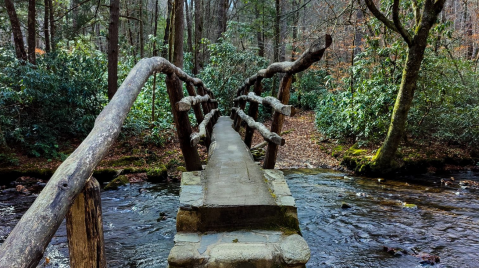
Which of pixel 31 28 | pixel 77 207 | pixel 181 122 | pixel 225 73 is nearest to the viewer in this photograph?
pixel 77 207

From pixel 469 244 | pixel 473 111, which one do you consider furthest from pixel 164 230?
pixel 473 111

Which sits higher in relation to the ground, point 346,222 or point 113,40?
point 113,40

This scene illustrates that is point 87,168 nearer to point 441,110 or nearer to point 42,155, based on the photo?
point 42,155

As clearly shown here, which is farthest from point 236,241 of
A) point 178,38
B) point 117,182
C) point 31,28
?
point 31,28

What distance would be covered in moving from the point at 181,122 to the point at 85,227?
2.29m

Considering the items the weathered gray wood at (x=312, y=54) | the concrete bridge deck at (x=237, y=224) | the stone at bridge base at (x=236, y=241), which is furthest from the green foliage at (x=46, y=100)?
the weathered gray wood at (x=312, y=54)

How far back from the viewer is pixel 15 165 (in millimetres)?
7191

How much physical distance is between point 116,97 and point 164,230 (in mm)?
3007

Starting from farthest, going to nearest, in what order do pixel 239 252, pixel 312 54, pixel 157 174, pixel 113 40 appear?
pixel 113 40, pixel 157 174, pixel 312 54, pixel 239 252

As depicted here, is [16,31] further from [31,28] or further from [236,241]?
[236,241]

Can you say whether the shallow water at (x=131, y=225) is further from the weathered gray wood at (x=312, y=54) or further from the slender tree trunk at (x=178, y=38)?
the slender tree trunk at (x=178, y=38)

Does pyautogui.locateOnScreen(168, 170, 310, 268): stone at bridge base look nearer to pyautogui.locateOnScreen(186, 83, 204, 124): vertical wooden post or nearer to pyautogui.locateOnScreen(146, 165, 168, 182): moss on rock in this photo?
pyautogui.locateOnScreen(186, 83, 204, 124): vertical wooden post

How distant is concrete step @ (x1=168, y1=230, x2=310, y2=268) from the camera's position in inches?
79.9

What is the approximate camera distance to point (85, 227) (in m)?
1.42
